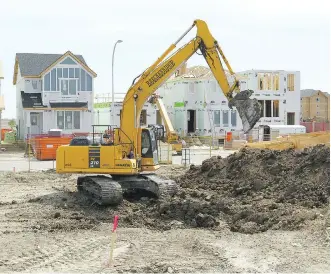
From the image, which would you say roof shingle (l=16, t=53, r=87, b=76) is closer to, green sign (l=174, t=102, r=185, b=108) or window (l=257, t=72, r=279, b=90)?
green sign (l=174, t=102, r=185, b=108)

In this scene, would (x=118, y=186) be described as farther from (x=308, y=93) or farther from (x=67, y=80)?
(x=308, y=93)

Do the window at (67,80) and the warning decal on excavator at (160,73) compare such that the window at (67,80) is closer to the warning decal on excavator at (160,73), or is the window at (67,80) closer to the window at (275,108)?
the window at (275,108)

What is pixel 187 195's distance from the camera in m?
17.9

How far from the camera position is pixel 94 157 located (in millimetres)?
16531

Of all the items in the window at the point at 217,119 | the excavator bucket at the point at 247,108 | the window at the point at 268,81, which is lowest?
the excavator bucket at the point at 247,108

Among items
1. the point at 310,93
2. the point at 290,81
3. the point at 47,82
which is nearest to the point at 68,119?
the point at 47,82

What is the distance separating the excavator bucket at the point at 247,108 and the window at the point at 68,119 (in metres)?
33.9

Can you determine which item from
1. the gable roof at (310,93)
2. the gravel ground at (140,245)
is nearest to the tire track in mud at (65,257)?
the gravel ground at (140,245)

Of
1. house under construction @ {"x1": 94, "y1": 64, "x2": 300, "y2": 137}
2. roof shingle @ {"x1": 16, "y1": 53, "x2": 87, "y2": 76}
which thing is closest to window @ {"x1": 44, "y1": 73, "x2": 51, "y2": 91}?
roof shingle @ {"x1": 16, "y1": 53, "x2": 87, "y2": 76}

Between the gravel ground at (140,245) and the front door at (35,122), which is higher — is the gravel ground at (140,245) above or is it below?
below

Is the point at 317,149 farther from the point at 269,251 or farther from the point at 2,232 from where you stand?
the point at 2,232

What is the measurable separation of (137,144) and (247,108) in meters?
3.56

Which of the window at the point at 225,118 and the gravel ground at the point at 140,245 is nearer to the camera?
the gravel ground at the point at 140,245

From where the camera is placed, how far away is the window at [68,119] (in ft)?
159
